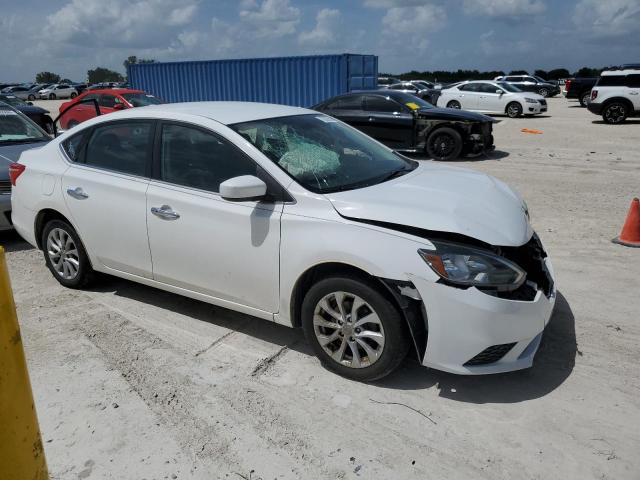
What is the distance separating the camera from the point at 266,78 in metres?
20.2

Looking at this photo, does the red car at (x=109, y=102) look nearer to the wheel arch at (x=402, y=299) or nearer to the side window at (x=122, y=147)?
the side window at (x=122, y=147)

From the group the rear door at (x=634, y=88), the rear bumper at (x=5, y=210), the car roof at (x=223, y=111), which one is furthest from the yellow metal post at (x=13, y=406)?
the rear door at (x=634, y=88)

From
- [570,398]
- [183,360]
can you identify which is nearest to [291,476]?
[183,360]

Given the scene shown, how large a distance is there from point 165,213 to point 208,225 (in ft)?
1.31

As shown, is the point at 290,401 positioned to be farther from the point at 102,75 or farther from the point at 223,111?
the point at 102,75

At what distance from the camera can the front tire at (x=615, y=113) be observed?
18.2m

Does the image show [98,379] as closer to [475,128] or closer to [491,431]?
[491,431]

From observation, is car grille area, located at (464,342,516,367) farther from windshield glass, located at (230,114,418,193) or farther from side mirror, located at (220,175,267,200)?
side mirror, located at (220,175,267,200)

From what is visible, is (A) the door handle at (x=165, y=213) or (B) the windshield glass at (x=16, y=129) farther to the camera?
(B) the windshield glass at (x=16, y=129)

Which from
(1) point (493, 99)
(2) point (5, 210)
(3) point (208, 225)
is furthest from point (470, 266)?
(1) point (493, 99)

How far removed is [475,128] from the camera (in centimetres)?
1141

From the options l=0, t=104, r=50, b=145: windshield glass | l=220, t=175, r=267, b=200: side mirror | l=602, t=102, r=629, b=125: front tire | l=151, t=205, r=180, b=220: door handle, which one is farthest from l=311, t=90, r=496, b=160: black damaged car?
l=602, t=102, r=629, b=125: front tire

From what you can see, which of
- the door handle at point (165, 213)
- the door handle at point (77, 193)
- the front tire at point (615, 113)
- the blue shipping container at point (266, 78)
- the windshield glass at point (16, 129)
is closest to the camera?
the door handle at point (165, 213)

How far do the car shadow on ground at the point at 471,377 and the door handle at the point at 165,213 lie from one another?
0.90 metres
